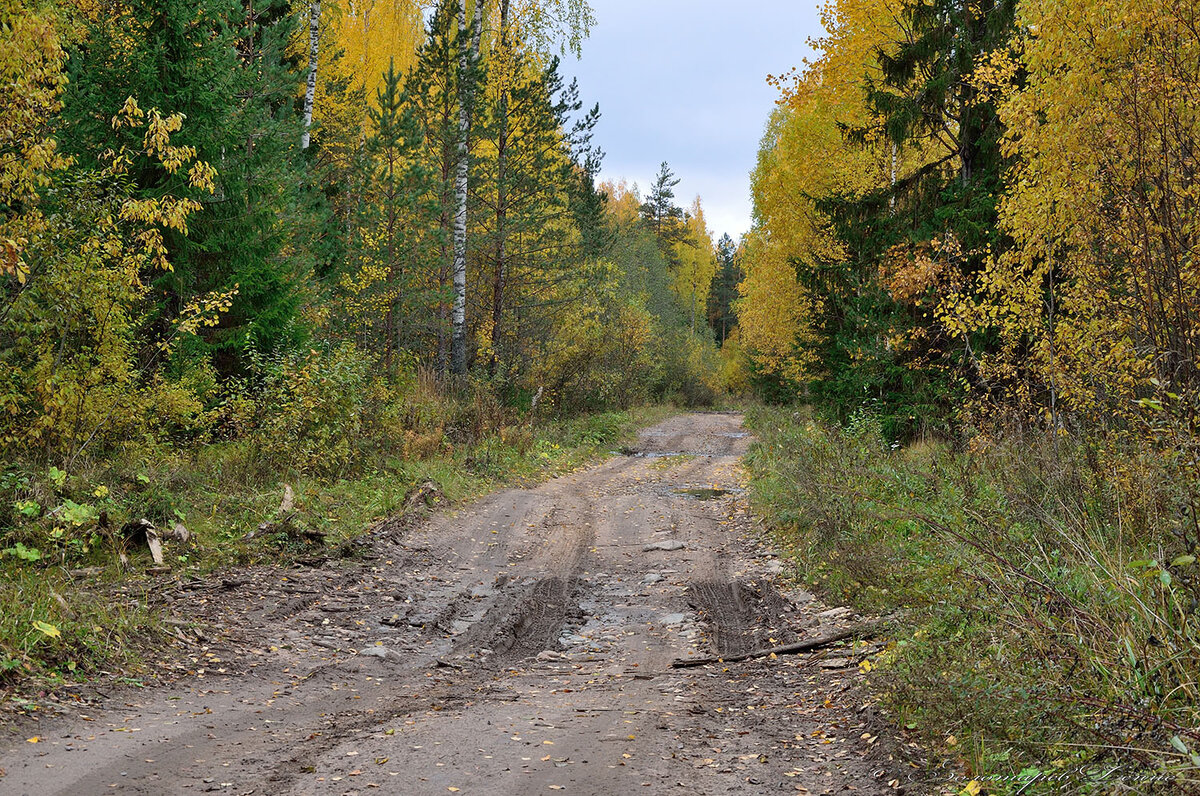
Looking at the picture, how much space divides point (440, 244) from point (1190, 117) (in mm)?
14088

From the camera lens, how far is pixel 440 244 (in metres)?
17.0

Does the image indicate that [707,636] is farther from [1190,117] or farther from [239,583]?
[1190,117]

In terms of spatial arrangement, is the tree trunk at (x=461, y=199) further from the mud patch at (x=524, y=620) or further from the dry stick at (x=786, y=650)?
the dry stick at (x=786, y=650)

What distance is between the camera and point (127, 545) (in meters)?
6.93

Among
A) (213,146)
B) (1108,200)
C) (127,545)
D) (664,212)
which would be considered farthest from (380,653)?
(664,212)

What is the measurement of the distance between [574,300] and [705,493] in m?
8.90

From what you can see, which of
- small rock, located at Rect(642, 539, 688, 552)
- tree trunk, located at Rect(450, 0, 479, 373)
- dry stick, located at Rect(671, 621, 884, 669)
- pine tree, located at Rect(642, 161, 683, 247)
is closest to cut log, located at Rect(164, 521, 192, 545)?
dry stick, located at Rect(671, 621, 884, 669)

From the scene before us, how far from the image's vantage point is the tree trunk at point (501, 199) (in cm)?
1883

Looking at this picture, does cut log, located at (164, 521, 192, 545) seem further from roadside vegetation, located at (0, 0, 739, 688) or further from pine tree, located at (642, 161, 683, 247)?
pine tree, located at (642, 161, 683, 247)

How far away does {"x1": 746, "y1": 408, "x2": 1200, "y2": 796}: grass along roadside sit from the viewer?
309cm

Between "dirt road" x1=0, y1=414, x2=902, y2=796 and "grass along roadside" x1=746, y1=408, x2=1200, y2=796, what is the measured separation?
0.53 meters

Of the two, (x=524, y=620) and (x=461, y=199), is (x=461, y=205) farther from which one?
(x=524, y=620)

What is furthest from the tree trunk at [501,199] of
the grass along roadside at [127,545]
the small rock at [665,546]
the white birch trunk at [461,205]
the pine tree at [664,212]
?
the pine tree at [664,212]

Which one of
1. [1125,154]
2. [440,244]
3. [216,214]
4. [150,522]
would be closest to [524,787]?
[150,522]
